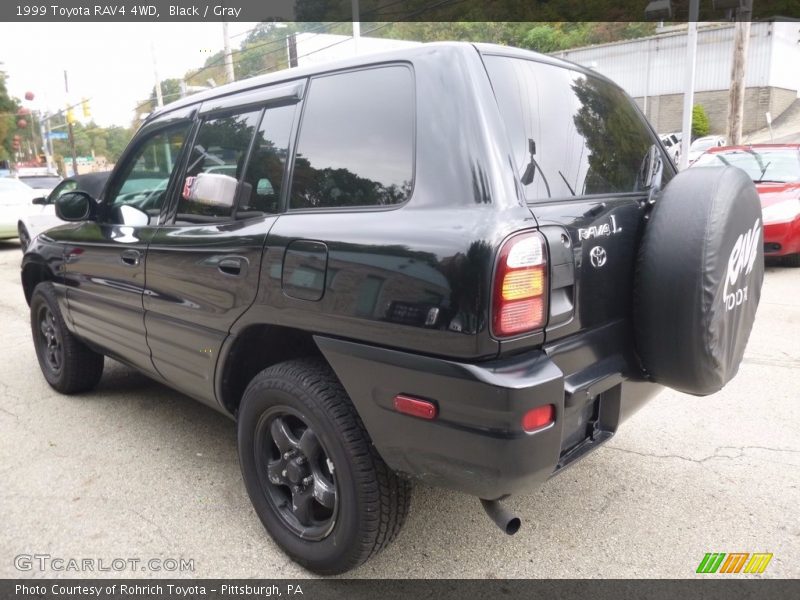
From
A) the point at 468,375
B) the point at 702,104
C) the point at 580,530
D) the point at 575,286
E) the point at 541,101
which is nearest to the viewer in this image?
the point at 468,375

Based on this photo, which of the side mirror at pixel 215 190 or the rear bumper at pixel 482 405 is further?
the side mirror at pixel 215 190

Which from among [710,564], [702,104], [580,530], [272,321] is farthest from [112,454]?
[702,104]

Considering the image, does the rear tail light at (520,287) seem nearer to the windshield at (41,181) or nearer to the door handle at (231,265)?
the door handle at (231,265)

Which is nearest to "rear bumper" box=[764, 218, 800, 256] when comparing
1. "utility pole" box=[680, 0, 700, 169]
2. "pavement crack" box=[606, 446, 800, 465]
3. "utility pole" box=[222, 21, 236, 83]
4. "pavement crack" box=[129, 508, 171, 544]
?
"utility pole" box=[680, 0, 700, 169]

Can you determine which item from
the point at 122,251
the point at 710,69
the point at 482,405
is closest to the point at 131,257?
the point at 122,251

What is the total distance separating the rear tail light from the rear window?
23 centimetres

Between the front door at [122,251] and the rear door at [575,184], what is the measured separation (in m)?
1.75

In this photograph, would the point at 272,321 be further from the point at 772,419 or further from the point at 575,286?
the point at 772,419

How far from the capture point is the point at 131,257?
10.4ft

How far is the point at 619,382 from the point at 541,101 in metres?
1.05

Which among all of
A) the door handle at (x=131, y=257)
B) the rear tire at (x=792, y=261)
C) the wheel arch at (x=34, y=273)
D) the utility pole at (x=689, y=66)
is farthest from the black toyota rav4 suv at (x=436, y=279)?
the utility pole at (x=689, y=66)

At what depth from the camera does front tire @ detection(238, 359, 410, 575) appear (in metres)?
2.12

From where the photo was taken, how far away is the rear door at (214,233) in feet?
8.16

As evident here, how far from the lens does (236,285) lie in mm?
2484
